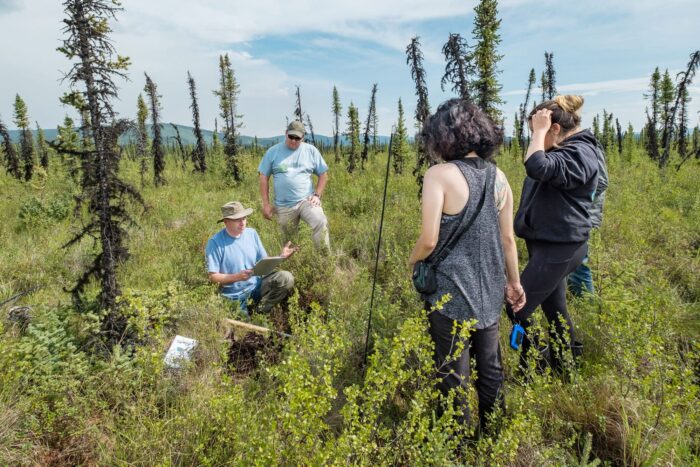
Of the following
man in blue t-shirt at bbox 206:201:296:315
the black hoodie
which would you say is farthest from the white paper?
the black hoodie

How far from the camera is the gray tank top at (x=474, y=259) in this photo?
6.54ft

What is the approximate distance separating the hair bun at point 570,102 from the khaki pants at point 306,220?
10.7 feet

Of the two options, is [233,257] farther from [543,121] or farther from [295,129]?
[543,121]

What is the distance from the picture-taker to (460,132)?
196cm

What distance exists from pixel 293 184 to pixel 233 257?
1.61m

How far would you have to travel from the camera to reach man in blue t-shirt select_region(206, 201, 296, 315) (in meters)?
4.10

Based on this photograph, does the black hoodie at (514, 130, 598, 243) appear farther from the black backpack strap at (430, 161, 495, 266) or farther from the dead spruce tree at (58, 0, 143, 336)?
the dead spruce tree at (58, 0, 143, 336)

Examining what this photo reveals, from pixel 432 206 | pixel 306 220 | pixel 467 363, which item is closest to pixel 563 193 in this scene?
pixel 432 206

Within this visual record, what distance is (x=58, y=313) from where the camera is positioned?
11.3 feet

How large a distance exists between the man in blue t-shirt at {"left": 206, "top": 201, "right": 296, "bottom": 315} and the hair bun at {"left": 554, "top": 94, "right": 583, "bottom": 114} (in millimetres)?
2960

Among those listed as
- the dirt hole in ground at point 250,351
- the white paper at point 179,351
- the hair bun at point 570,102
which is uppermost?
the hair bun at point 570,102

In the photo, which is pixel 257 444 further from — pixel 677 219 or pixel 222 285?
pixel 677 219

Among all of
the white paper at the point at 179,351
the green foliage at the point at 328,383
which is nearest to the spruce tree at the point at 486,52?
the green foliage at the point at 328,383

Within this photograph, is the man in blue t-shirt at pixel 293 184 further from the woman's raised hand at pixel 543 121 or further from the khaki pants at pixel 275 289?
the woman's raised hand at pixel 543 121
